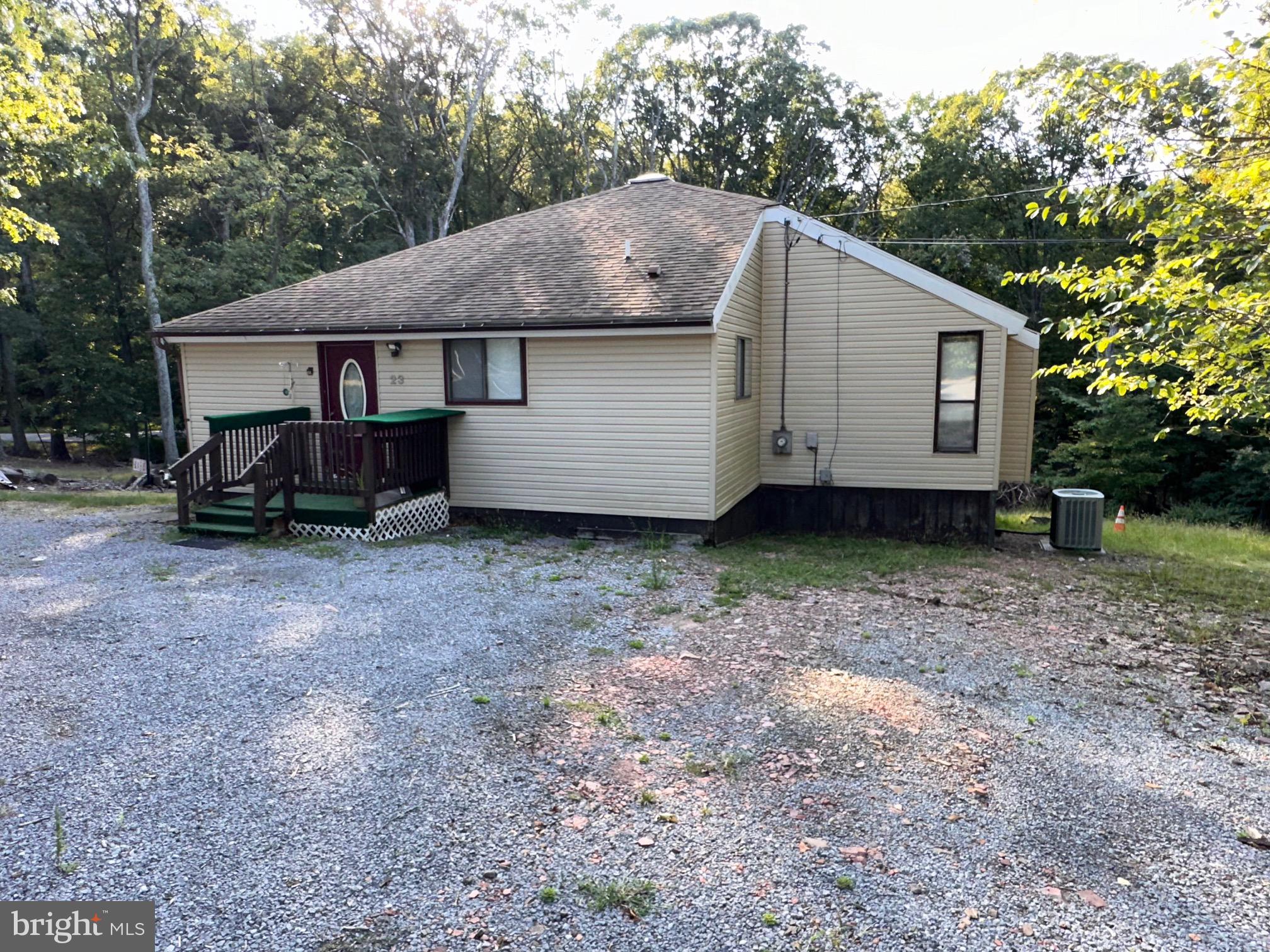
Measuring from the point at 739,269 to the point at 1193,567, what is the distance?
701 cm

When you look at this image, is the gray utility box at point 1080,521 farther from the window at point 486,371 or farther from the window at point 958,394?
the window at point 486,371

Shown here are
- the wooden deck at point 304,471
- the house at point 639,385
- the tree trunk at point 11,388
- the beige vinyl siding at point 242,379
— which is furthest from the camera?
the tree trunk at point 11,388

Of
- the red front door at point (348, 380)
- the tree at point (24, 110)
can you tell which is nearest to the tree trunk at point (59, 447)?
the tree at point (24, 110)

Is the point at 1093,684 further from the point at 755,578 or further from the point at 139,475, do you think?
the point at 139,475

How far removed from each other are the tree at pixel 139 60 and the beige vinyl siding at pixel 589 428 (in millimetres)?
16090

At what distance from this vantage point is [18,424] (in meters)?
27.5

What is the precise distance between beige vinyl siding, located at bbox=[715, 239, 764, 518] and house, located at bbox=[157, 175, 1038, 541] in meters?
0.06

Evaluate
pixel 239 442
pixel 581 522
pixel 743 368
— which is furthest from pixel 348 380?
pixel 743 368

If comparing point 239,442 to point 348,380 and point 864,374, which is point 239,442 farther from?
point 864,374

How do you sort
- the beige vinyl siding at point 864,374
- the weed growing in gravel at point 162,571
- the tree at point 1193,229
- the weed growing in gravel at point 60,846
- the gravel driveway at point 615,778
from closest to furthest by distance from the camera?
the gravel driveway at point 615,778, the weed growing in gravel at point 60,846, the tree at point 1193,229, the weed growing in gravel at point 162,571, the beige vinyl siding at point 864,374

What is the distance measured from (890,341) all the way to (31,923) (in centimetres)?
1093

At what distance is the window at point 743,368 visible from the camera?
1100 cm

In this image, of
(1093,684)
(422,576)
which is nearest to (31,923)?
(422,576)

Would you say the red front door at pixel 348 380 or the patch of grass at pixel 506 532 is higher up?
the red front door at pixel 348 380
